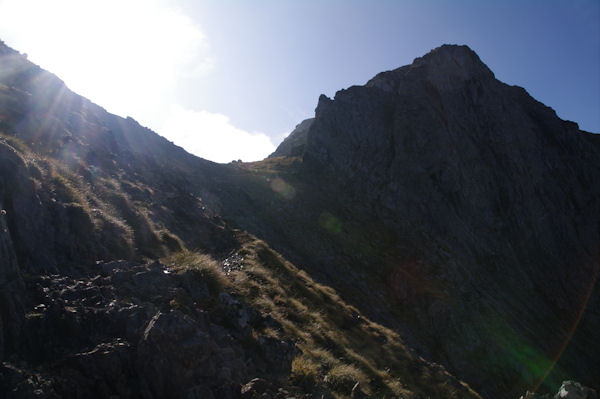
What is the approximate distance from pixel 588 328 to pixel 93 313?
183 feet

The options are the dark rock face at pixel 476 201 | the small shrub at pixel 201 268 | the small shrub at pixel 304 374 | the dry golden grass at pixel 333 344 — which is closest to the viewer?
the small shrub at pixel 304 374

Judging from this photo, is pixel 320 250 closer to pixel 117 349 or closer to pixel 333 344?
pixel 333 344

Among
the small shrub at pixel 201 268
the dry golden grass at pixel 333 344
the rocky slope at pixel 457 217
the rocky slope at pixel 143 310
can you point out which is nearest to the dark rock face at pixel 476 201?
the rocky slope at pixel 457 217

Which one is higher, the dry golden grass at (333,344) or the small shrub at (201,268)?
the small shrub at (201,268)

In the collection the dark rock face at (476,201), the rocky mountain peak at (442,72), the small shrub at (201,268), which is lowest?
the small shrub at (201,268)

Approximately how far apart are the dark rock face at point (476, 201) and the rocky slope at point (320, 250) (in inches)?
11.7

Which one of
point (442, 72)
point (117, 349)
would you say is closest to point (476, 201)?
point (442, 72)

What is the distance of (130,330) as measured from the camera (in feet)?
22.8

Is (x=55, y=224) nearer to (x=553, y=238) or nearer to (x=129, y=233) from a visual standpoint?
(x=129, y=233)

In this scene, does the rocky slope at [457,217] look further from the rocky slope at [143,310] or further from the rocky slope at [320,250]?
the rocky slope at [143,310]

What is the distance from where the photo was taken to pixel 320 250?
35625 mm

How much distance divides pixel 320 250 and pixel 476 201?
29.0 metres

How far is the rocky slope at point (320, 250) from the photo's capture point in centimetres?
684

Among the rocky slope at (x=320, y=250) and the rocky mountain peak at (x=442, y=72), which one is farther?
the rocky mountain peak at (x=442, y=72)
